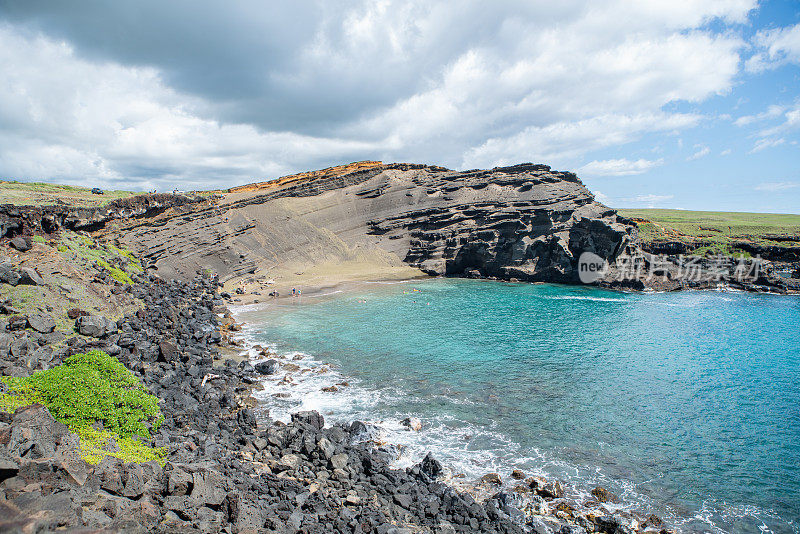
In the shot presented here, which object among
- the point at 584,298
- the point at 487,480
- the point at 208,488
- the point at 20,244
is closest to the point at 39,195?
the point at 20,244

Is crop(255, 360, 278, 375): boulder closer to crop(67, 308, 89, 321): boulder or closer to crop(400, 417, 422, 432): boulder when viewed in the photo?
crop(67, 308, 89, 321): boulder

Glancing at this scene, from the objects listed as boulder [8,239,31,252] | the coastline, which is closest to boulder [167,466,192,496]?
the coastline

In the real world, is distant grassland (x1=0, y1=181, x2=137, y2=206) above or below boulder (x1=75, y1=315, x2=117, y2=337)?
above

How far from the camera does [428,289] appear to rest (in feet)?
165

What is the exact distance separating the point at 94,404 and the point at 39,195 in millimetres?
47291

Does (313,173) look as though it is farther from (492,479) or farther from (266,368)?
(492,479)

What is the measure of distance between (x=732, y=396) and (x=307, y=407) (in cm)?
2135

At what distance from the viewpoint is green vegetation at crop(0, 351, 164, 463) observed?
1008 cm

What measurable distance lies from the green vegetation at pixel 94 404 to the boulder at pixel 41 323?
5.23 metres

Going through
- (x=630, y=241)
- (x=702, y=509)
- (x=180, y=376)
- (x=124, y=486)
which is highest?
(x=630, y=241)

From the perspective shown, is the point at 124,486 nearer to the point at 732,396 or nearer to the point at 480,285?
the point at 732,396

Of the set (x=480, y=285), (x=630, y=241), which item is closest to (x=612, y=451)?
(x=480, y=285)

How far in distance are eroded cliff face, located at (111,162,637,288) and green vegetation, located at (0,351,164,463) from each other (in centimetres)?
3713

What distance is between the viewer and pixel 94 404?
36.6 ft
